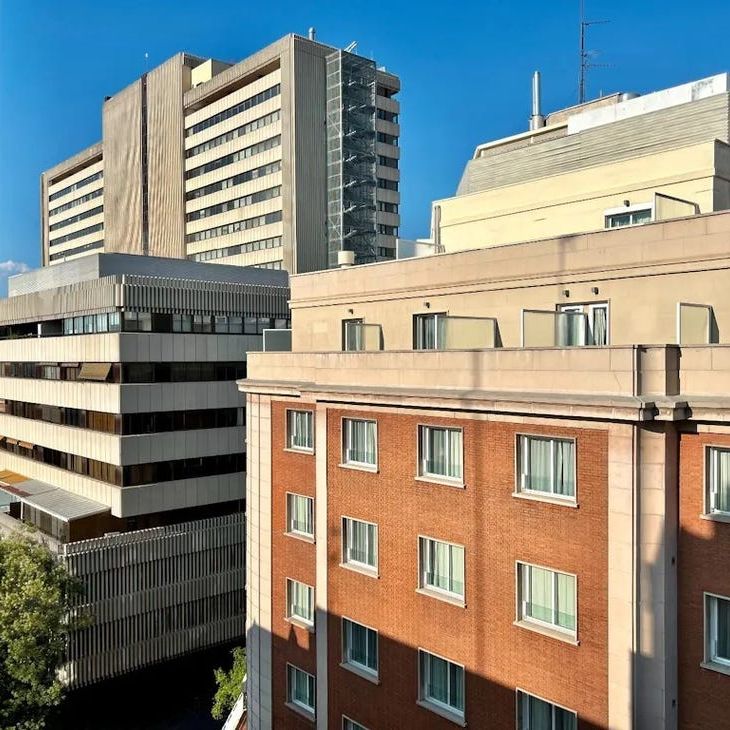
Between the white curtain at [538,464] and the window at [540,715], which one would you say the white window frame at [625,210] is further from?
the window at [540,715]

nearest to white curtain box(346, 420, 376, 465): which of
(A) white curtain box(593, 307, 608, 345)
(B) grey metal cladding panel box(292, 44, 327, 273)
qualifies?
(A) white curtain box(593, 307, 608, 345)

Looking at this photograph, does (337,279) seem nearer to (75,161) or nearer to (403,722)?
(403,722)

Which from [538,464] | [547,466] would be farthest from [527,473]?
[547,466]

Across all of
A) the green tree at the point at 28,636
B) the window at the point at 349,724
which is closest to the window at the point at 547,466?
the window at the point at 349,724

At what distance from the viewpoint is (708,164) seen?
71.0 ft

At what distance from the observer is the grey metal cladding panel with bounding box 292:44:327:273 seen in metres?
64.8

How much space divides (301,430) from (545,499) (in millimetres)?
10263

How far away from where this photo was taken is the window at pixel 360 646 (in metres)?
21.5

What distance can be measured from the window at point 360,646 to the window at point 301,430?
19.3 feet

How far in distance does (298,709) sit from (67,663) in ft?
51.7

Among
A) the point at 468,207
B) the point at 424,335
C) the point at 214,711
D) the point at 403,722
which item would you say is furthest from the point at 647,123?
the point at 214,711

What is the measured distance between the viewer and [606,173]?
2397 centimetres

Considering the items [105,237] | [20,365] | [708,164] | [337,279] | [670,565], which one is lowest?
[670,565]

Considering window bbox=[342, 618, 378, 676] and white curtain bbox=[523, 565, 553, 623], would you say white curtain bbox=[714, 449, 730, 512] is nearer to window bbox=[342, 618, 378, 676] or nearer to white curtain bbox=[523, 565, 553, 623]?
white curtain bbox=[523, 565, 553, 623]
